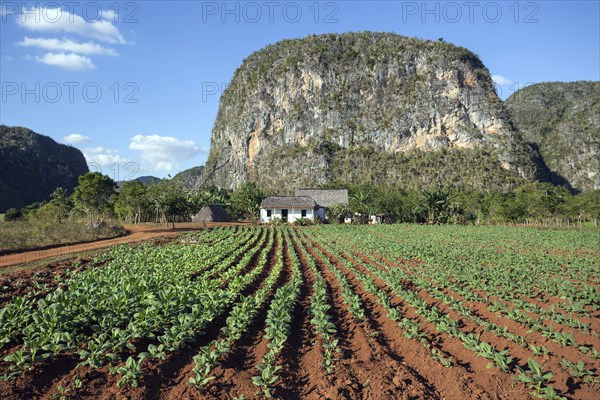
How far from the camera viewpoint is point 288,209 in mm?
55344

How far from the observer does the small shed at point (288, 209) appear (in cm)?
5475

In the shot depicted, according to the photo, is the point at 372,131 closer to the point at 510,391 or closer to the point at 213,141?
the point at 213,141

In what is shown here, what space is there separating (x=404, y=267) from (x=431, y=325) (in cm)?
822

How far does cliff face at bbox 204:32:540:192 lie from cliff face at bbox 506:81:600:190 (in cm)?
3256

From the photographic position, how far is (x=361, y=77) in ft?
399

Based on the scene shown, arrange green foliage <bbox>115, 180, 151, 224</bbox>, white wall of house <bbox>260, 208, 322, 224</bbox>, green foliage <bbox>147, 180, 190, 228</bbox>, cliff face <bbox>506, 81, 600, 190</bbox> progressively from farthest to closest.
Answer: cliff face <bbox>506, 81, 600, 190</bbox> < white wall of house <bbox>260, 208, 322, 224</bbox> < green foliage <bbox>115, 180, 151, 224</bbox> < green foliage <bbox>147, 180, 190, 228</bbox>

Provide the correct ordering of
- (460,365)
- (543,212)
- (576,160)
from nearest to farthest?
(460,365)
(543,212)
(576,160)

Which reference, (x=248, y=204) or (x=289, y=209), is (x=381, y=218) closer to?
(x=289, y=209)

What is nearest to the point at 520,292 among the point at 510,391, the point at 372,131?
the point at 510,391

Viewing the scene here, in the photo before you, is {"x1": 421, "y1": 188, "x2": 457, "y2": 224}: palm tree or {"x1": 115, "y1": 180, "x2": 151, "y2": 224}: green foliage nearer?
{"x1": 115, "y1": 180, "x2": 151, "y2": 224}: green foliage

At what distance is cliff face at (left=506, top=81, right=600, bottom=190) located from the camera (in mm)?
117500

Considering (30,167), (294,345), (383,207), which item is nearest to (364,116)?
(383,207)

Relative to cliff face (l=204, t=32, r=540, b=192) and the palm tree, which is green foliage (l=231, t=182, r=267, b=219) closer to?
the palm tree

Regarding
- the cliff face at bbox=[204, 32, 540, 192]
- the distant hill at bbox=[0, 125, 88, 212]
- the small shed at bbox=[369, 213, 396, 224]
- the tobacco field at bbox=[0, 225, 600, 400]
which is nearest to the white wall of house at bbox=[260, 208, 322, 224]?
the small shed at bbox=[369, 213, 396, 224]
